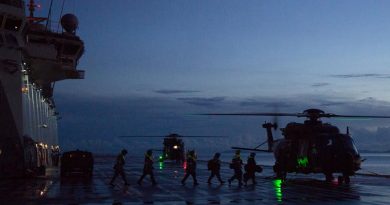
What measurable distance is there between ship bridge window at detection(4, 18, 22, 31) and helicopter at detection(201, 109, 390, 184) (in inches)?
525

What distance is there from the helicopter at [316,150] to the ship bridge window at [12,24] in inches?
525

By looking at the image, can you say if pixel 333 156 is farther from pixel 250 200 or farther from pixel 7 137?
pixel 7 137

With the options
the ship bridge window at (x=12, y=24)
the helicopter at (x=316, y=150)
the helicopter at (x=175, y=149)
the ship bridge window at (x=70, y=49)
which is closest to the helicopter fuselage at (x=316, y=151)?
the helicopter at (x=316, y=150)

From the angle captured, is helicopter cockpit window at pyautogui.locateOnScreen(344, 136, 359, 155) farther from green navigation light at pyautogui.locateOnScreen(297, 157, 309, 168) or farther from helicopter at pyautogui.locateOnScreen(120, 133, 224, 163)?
helicopter at pyautogui.locateOnScreen(120, 133, 224, 163)

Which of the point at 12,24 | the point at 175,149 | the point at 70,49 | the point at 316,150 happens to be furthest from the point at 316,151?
the point at 175,149

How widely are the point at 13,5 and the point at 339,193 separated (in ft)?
67.5

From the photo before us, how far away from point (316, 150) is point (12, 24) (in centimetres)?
1731

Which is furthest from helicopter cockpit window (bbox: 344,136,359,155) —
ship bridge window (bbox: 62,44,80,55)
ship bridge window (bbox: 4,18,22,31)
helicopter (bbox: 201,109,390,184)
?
ship bridge window (bbox: 62,44,80,55)

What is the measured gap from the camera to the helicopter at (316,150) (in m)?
25.0

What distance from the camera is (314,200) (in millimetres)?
16812

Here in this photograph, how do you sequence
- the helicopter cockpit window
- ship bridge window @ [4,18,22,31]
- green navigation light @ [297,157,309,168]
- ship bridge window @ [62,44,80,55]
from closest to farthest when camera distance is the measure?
the helicopter cockpit window, green navigation light @ [297,157,309,168], ship bridge window @ [4,18,22,31], ship bridge window @ [62,44,80,55]

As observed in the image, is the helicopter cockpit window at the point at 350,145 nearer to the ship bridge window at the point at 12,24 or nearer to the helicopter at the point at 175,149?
the ship bridge window at the point at 12,24

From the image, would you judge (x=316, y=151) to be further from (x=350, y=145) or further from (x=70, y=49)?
(x=70, y=49)

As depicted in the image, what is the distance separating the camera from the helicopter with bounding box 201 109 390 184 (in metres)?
25.0
